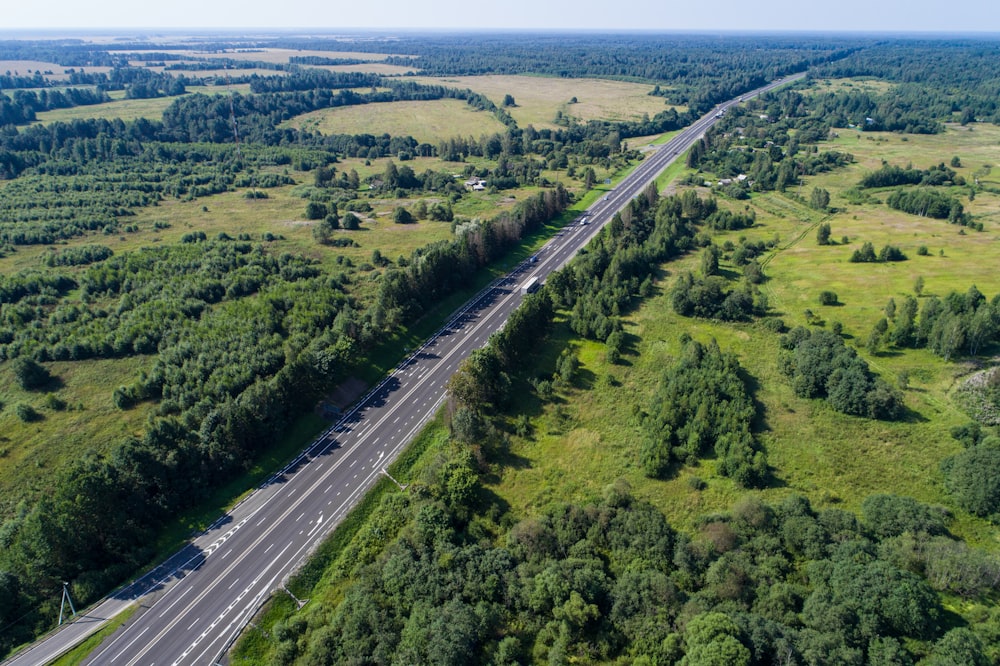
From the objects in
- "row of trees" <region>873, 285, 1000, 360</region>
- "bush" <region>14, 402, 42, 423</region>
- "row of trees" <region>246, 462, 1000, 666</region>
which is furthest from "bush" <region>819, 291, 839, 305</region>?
"bush" <region>14, 402, 42, 423</region>

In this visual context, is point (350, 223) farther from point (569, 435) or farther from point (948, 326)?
point (948, 326)

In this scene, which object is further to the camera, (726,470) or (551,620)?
(726,470)

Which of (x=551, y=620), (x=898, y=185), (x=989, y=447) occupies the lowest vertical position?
(x=551, y=620)

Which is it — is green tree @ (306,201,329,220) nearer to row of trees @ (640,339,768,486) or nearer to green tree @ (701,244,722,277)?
green tree @ (701,244,722,277)

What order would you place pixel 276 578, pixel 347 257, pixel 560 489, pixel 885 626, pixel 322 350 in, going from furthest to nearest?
pixel 347 257 → pixel 322 350 → pixel 560 489 → pixel 276 578 → pixel 885 626

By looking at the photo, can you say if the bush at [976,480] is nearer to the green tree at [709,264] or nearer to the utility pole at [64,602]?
the green tree at [709,264]

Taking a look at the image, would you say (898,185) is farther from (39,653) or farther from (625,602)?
(39,653)

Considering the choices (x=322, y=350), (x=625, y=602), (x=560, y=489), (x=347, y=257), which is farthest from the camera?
(x=347, y=257)

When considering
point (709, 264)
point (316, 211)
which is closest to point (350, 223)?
point (316, 211)

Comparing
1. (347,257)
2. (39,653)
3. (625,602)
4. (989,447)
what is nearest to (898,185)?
(989,447)

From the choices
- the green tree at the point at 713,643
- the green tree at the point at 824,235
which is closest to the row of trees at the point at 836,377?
the green tree at the point at 713,643
